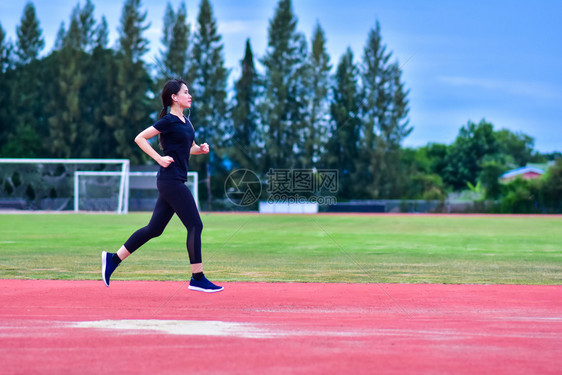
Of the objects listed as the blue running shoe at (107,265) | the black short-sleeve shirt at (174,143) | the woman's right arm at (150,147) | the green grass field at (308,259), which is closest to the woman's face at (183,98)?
the black short-sleeve shirt at (174,143)

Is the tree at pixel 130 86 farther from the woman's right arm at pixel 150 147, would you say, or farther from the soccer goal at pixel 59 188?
the woman's right arm at pixel 150 147

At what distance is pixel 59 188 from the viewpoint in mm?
47500

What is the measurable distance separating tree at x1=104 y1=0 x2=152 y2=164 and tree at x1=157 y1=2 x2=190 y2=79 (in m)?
2.44

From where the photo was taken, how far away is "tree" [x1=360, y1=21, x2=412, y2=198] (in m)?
64.9

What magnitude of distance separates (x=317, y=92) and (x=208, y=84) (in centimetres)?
995

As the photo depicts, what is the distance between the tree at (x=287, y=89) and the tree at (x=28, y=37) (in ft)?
73.1

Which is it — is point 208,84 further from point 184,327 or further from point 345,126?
point 184,327

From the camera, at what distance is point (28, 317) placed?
646 centimetres

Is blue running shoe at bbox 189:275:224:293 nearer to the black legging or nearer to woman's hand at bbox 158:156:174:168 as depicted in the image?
the black legging

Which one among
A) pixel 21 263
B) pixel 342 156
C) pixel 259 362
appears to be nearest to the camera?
pixel 259 362

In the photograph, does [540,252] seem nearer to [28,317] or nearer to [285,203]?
[28,317]

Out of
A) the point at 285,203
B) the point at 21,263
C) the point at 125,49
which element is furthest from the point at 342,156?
the point at 21,263

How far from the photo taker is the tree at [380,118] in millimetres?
64875

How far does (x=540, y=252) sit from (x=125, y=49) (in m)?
53.4
